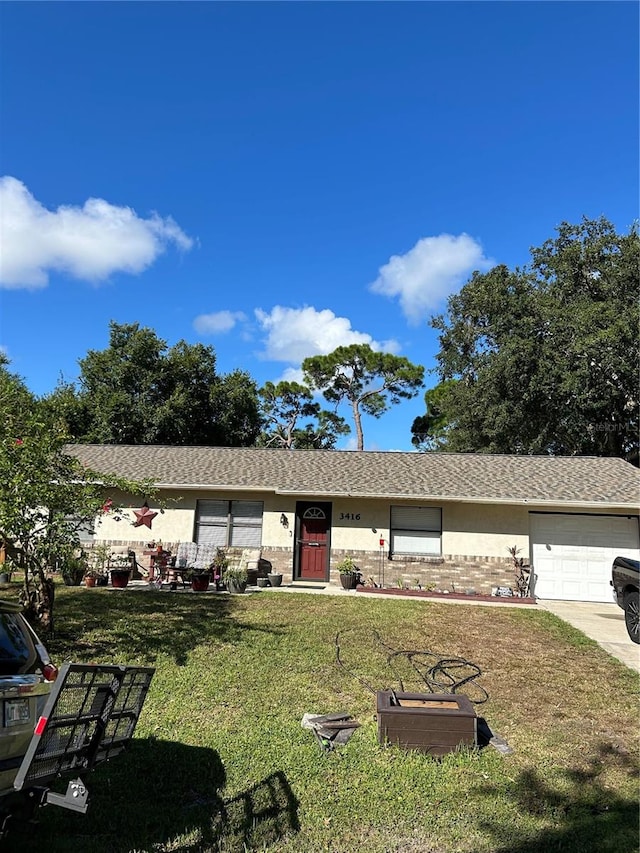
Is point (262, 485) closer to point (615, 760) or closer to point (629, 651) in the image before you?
point (629, 651)

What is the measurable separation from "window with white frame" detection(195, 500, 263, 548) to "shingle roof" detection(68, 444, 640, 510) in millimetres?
776

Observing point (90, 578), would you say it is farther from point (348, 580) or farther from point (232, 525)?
point (348, 580)

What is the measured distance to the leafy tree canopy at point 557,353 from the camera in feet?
75.5

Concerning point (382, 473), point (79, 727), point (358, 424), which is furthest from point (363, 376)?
point (79, 727)

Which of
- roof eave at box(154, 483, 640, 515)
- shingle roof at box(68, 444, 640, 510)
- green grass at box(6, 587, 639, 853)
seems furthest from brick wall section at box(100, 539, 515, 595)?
green grass at box(6, 587, 639, 853)

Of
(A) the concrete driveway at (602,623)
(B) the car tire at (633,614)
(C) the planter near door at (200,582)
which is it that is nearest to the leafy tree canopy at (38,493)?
(C) the planter near door at (200,582)

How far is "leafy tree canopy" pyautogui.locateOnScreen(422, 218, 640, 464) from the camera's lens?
23000 mm

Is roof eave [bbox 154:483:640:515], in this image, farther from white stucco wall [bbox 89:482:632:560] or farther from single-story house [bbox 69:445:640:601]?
white stucco wall [bbox 89:482:632:560]

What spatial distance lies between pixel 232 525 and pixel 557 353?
15583mm

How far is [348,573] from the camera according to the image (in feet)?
50.3

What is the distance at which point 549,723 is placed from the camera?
19.6 feet

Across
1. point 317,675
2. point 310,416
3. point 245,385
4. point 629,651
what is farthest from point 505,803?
point 310,416

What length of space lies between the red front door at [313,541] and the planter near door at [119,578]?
15.3 ft

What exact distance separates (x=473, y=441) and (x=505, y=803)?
84.9 feet
